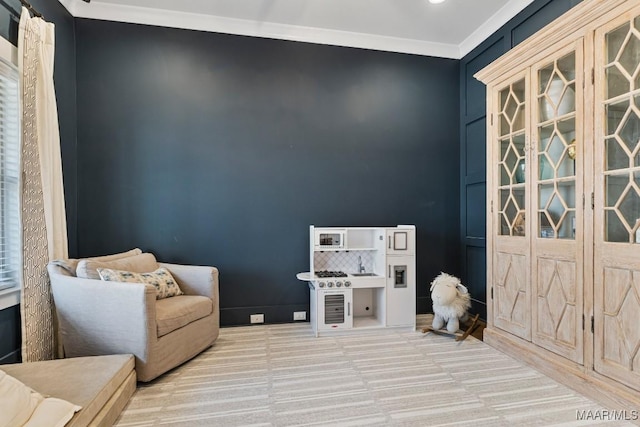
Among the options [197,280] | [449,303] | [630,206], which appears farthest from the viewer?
[449,303]

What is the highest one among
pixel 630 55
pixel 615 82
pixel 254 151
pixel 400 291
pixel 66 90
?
pixel 66 90

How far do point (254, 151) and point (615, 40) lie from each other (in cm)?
308

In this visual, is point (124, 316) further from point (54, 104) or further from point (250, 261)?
point (54, 104)

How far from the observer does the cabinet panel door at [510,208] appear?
2848 millimetres

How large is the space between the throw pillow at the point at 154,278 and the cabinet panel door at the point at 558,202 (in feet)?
9.96

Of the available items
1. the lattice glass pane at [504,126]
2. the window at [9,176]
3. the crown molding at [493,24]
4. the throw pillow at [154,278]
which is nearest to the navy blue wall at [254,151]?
the crown molding at [493,24]

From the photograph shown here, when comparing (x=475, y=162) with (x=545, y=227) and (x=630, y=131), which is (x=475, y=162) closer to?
(x=545, y=227)

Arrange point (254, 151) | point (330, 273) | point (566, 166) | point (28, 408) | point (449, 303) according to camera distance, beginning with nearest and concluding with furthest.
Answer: point (28, 408)
point (566, 166)
point (449, 303)
point (330, 273)
point (254, 151)

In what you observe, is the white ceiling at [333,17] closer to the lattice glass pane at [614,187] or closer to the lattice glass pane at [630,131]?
the lattice glass pane at [630,131]

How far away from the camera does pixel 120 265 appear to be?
2.93m

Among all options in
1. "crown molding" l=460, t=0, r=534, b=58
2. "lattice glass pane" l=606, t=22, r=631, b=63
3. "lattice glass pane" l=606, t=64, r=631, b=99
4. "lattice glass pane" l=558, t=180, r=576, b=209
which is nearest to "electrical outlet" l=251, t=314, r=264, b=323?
"lattice glass pane" l=558, t=180, r=576, b=209

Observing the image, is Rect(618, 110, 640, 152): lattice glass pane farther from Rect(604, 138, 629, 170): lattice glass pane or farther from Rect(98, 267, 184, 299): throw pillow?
Rect(98, 267, 184, 299): throw pillow

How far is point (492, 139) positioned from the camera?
3.21 m

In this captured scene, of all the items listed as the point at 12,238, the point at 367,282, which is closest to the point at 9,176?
the point at 12,238
